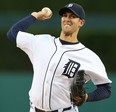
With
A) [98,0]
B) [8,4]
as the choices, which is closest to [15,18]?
[8,4]

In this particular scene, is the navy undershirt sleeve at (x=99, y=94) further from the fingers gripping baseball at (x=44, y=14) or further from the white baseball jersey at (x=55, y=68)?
the fingers gripping baseball at (x=44, y=14)

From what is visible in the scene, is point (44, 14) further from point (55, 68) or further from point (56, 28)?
point (56, 28)

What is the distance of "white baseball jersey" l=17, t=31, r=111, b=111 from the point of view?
425 centimetres

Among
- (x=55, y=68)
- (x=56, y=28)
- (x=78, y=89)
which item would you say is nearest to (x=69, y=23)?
(x=55, y=68)

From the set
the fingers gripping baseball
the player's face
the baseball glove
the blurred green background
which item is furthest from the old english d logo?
the blurred green background

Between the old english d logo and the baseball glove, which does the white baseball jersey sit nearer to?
the old english d logo

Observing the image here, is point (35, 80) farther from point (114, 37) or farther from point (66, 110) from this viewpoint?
point (114, 37)

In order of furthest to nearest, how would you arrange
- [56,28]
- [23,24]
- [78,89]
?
[56,28] → [23,24] → [78,89]

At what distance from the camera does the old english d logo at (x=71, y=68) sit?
4.25m

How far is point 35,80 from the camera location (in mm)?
4305

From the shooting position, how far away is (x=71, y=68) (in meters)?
4.25

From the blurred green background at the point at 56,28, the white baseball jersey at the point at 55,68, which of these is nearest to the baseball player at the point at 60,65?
the white baseball jersey at the point at 55,68

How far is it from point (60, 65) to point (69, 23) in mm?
305

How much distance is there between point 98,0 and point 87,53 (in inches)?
199
